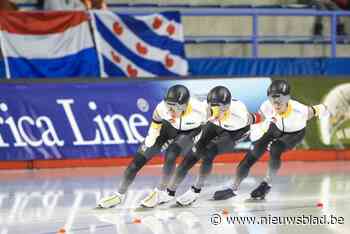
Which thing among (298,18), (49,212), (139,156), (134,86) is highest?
(298,18)

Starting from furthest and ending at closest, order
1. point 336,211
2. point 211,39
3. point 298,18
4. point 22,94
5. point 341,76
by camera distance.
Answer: point 298,18 → point 211,39 → point 341,76 → point 22,94 → point 336,211

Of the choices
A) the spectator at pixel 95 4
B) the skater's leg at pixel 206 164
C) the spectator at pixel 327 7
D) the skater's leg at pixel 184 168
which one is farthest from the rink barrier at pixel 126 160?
the skater's leg at pixel 184 168

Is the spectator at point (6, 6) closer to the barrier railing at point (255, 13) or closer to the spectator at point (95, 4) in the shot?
the spectator at point (95, 4)

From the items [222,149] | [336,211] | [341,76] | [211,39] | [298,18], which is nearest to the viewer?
[336,211]

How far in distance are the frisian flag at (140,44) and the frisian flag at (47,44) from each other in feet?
0.71

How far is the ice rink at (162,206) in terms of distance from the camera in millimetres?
7942

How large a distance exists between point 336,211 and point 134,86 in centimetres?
517

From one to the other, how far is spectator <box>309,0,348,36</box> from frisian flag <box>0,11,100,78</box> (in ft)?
17.0

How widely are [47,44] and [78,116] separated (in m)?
1.21

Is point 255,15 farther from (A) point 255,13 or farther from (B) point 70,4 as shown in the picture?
(B) point 70,4

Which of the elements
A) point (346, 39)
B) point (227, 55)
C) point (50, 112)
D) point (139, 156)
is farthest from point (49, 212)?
point (346, 39)

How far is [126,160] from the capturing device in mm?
13180

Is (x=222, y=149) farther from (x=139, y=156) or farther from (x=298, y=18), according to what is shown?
(x=298, y=18)

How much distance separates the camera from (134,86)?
43.4 ft
